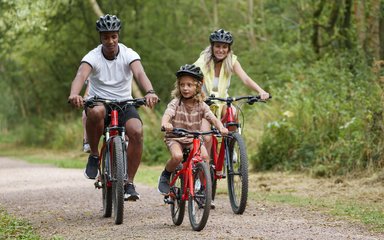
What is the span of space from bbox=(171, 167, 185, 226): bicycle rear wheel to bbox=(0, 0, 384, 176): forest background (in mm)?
5572

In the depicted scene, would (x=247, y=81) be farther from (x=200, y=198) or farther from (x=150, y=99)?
(x=200, y=198)

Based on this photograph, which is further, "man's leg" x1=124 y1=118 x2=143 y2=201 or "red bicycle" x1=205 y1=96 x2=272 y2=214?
"red bicycle" x1=205 y1=96 x2=272 y2=214

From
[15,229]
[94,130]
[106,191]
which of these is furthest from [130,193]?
[15,229]

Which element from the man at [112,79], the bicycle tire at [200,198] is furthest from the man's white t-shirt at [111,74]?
the bicycle tire at [200,198]

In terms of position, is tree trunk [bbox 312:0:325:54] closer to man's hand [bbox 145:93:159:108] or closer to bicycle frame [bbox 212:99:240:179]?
bicycle frame [bbox 212:99:240:179]

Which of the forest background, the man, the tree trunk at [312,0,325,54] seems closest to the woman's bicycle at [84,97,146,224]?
the man

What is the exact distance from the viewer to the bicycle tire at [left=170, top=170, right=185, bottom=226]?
27.3ft

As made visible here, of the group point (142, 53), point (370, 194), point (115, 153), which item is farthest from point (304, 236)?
point (142, 53)

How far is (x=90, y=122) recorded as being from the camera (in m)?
9.05

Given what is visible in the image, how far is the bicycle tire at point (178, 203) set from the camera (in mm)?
8328

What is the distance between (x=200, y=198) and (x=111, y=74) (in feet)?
6.33

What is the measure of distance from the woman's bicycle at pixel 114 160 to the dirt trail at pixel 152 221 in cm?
22

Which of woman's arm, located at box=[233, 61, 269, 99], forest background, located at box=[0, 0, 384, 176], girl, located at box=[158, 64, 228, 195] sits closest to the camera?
girl, located at box=[158, 64, 228, 195]

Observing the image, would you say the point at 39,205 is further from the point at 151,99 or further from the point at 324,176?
the point at 324,176
